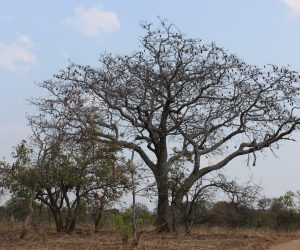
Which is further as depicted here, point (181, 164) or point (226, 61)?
point (226, 61)

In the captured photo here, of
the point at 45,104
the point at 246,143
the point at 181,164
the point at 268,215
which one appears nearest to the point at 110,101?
the point at 45,104

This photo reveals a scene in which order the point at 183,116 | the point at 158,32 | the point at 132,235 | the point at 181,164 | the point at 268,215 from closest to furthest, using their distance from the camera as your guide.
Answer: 1. the point at 132,235
2. the point at 181,164
3. the point at 158,32
4. the point at 183,116
5. the point at 268,215

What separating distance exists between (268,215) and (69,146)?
1533 cm

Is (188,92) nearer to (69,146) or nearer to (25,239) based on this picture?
(69,146)

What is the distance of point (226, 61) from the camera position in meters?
21.2

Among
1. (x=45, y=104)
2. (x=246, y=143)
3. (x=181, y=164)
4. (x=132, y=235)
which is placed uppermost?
(x=45, y=104)

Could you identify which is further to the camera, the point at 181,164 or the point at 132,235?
the point at 181,164

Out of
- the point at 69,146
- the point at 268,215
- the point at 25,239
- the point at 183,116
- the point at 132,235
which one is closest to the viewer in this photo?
the point at 132,235

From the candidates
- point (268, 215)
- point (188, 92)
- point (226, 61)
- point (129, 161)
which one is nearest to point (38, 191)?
point (129, 161)

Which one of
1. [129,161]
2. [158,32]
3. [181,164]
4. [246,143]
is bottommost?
[129,161]

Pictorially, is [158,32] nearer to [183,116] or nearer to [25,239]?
[183,116]

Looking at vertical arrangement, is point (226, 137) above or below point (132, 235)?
above

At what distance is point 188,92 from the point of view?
2173 cm

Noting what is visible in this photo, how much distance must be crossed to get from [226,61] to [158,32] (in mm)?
3049
